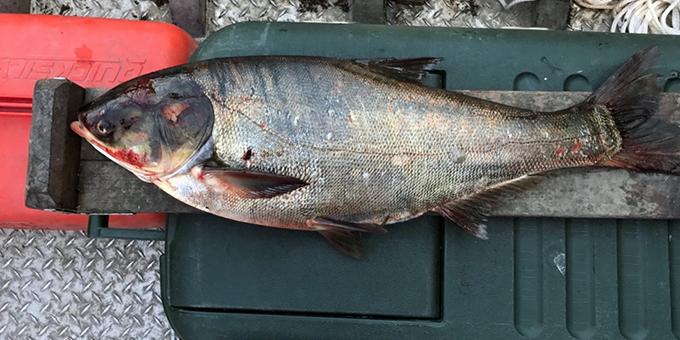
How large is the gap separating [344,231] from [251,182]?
41cm

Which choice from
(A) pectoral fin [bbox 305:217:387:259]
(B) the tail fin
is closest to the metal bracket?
(A) pectoral fin [bbox 305:217:387:259]

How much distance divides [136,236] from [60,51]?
0.86 metres

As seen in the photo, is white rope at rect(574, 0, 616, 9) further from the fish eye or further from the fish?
the fish eye

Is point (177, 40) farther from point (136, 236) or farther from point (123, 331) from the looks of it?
point (123, 331)

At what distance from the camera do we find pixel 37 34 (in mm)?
2559

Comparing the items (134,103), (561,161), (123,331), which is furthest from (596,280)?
(123,331)

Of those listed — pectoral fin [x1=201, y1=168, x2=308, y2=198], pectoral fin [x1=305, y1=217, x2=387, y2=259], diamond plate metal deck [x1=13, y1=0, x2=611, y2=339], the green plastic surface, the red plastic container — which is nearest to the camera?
pectoral fin [x1=201, y1=168, x2=308, y2=198]

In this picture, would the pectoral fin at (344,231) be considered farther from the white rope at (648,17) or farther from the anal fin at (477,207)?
the white rope at (648,17)

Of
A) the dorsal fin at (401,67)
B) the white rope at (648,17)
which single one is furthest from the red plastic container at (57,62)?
the white rope at (648,17)

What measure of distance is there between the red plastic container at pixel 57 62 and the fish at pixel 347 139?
0.43m

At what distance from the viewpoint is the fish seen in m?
2.11

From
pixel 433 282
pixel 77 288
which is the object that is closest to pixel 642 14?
pixel 433 282

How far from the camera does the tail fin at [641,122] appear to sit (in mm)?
2244

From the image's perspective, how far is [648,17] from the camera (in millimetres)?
3107
